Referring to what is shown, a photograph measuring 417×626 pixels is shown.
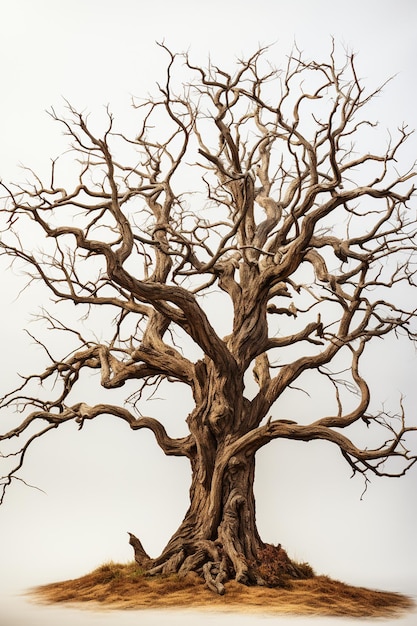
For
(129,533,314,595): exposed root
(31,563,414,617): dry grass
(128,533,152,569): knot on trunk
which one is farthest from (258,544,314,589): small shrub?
(128,533,152,569): knot on trunk

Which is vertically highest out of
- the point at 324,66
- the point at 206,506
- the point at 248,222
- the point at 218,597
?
the point at 324,66

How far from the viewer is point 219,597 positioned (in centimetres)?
1120

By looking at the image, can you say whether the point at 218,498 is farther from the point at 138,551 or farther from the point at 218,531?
the point at 138,551

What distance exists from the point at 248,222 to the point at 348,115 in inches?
63.8

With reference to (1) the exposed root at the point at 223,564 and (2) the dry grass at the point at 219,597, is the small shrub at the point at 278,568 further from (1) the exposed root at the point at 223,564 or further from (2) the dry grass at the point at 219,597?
(2) the dry grass at the point at 219,597

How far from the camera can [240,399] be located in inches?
492

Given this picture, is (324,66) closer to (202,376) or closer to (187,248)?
(187,248)

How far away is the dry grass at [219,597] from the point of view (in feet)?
36.3

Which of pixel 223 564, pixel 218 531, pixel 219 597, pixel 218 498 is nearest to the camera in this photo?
pixel 219 597

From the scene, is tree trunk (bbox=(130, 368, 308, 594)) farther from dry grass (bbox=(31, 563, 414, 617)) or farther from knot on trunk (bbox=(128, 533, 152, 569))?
dry grass (bbox=(31, 563, 414, 617))

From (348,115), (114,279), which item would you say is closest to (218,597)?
(114,279)

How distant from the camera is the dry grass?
11078 mm

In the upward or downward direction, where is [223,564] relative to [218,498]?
downward

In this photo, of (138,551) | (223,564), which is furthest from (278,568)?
(138,551)
